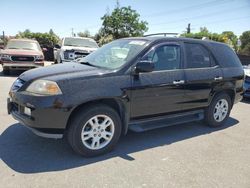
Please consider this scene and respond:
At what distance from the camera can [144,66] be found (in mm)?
4168

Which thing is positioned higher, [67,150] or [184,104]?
[184,104]

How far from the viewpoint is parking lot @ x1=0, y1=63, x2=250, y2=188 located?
338cm

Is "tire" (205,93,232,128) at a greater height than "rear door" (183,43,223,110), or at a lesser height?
lesser

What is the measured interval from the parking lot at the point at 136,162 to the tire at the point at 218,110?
1.30 feet

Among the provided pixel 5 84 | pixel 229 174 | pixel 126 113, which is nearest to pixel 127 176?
pixel 126 113

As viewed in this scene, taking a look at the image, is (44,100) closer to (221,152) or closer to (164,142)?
(164,142)

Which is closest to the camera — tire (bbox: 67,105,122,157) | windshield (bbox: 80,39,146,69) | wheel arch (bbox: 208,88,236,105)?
tire (bbox: 67,105,122,157)

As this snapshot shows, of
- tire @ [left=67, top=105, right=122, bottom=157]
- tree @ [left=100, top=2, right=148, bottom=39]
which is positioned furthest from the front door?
tree @ [left=100, top=2, right=148, bottom=39]

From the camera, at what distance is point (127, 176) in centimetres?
350

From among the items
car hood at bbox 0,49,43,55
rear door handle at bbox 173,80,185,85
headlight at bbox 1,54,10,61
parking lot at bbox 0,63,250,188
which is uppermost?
car hood at bbox 0,49,43,55

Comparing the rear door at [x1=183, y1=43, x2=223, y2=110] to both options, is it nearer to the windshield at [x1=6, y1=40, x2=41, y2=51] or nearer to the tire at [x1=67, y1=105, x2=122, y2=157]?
the tire at [x1=67, y1=105, x2=122, y2=157]

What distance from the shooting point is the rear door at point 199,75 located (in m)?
4.95

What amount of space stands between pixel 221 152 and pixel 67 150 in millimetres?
2392

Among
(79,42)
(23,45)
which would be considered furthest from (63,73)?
(23,45)
